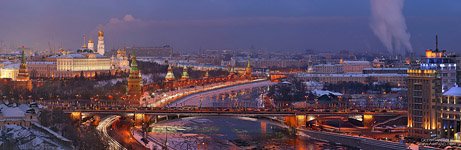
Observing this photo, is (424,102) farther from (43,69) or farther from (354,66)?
(354,66)

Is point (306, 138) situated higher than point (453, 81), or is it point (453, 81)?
point (453, 81)

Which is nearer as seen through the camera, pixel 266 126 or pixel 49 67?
pixel 266 126

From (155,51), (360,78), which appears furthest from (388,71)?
(155,51)

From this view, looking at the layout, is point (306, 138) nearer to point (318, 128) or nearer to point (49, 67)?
point (318, 128)

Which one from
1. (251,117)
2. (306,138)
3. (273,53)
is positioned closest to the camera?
(306,138)

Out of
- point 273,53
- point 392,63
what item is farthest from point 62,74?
point 273,53

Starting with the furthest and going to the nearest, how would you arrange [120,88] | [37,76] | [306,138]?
[37,76] < [120,88] < [306,138]
